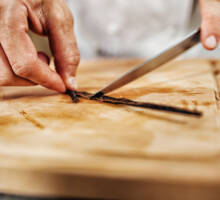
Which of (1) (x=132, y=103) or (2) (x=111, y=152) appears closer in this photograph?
(2) (x=111, y=152)

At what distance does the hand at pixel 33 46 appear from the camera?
37.0 inches

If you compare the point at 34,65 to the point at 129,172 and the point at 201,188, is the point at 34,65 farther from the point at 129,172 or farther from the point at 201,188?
the point at 201,188

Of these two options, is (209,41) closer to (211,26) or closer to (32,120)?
(211,26)

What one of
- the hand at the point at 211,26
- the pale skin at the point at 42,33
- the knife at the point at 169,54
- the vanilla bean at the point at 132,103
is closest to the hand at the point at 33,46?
the pale skin at the point at 42,33

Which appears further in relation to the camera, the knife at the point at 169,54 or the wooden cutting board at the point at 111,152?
the knife at the point at 169,54

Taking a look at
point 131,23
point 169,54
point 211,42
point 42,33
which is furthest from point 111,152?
point 131,23

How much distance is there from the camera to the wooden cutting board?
506mm

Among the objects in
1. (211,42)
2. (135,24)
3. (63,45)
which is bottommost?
(135,24)

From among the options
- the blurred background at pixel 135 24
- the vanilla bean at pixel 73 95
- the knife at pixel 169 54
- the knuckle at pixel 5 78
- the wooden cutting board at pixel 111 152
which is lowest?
the blurred background at pixel 135 24

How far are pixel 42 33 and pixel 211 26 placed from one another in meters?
0.78

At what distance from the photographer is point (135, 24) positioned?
214cm

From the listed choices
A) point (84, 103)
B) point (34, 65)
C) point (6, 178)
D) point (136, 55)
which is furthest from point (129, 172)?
point (136, 55)

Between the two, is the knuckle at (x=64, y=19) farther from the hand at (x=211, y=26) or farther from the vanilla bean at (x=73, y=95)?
the hand at (x=211, y=26)

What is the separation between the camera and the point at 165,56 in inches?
33.3
